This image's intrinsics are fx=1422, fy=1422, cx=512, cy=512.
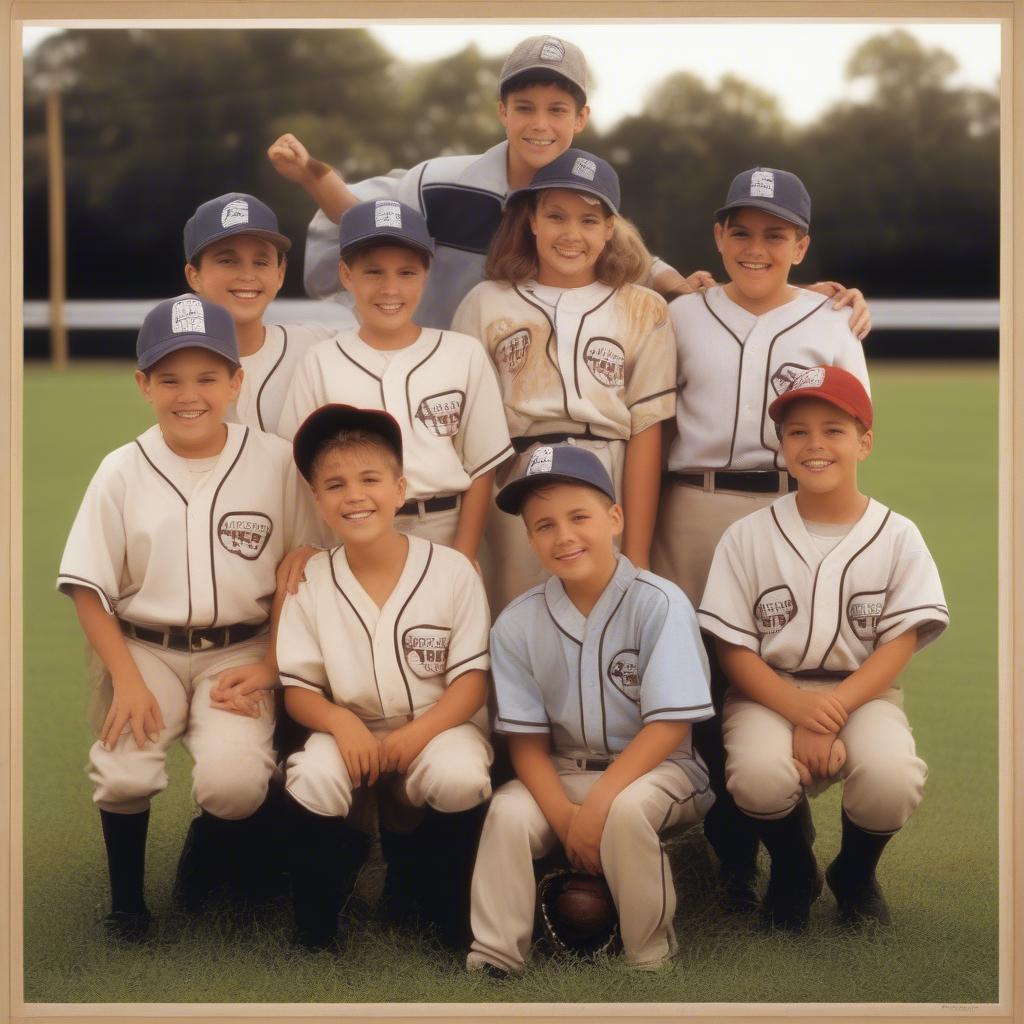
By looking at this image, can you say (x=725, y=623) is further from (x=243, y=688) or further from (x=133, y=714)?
Result: (x=133, y=714)

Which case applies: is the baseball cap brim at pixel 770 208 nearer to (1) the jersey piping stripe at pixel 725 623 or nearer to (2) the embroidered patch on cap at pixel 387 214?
(2) the embroidered patch on cap at pixel 387 214

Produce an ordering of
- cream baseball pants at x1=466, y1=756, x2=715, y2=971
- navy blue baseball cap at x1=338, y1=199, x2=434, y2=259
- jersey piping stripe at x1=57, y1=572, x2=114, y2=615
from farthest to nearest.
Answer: navy blue baseball cap at x1=338, y1=199, x2=434, y2=259
jersey piping stripe at x1=57, y1=572, x2=114, y2=615
cream baseball pants at x1=466, y1=756, x2=715, y2=971

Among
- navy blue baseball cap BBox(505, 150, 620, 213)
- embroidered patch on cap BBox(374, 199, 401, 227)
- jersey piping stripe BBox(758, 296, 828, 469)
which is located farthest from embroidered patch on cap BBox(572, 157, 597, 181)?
jersey piping stripe BBox(758, 296, 828, 469)

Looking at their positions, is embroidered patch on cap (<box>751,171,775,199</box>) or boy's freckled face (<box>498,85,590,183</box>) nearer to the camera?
embroidered patch on cap (<box>751,171,775,199</box>)

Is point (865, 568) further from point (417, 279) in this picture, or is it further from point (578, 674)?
point (417, 279)

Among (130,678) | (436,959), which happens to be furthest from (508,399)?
(436,959)

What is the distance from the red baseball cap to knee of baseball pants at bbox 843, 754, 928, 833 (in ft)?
2.23

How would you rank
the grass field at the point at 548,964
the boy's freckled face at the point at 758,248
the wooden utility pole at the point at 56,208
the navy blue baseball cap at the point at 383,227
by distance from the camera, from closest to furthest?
the grass field at the point at 548,964, the navy blue baseball cap at the point at 383,227, the boy's freckled face at the point at 758,248, the wooden utility pole at the point at 56,208

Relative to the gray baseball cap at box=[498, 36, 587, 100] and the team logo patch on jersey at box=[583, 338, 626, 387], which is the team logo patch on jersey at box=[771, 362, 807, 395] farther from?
the gray baseball cap at box=[498, 36, 587, 100]

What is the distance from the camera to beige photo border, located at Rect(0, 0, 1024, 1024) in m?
2.89

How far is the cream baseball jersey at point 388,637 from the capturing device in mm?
2834

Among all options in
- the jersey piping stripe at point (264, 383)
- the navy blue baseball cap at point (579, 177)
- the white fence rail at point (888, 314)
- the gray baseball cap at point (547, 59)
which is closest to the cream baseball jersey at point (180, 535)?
the jersey piping stripe at point (264, 383)

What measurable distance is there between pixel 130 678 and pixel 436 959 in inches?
32.7

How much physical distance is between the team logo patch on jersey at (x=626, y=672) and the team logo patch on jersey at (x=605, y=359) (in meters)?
0.66
